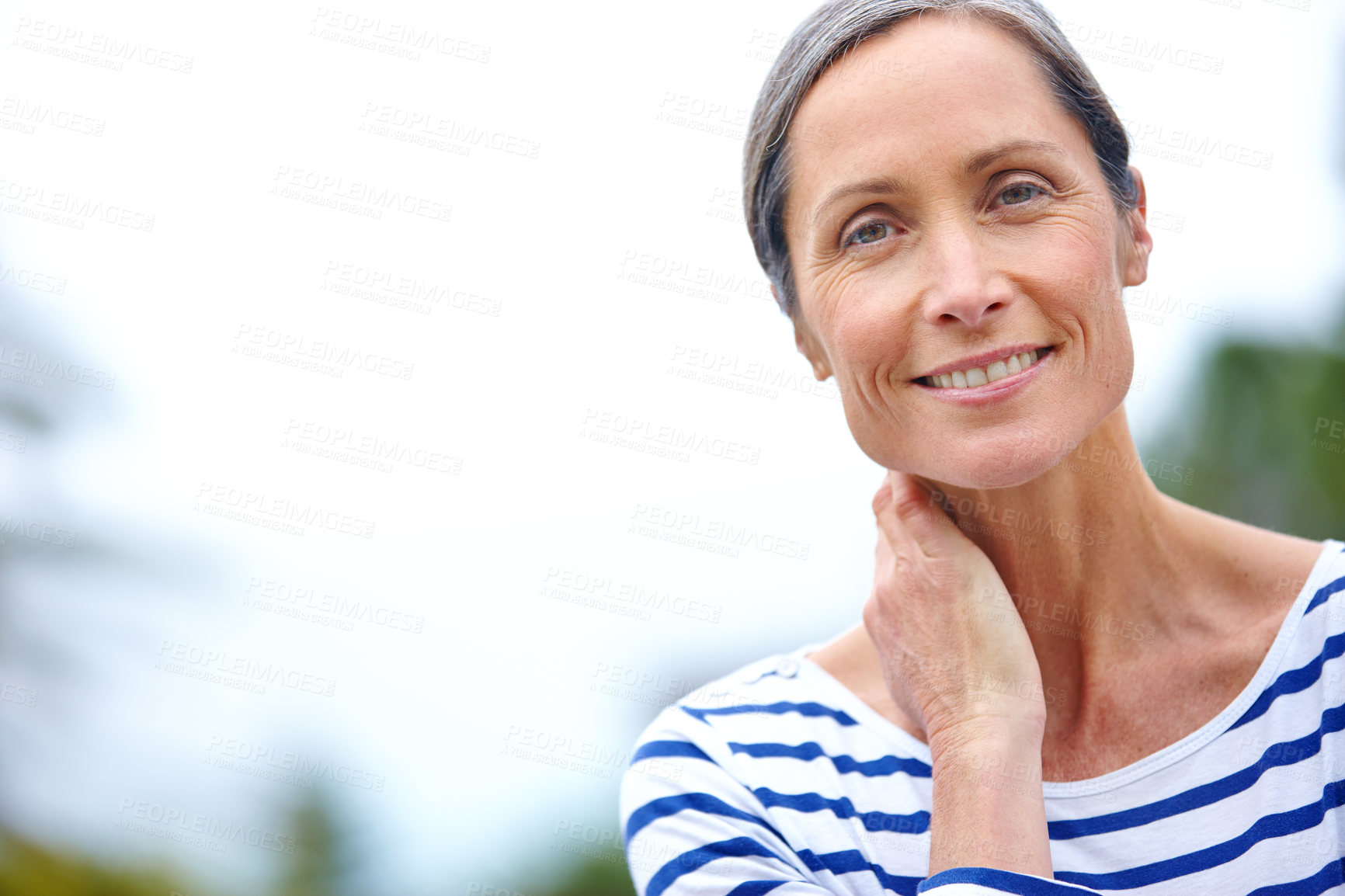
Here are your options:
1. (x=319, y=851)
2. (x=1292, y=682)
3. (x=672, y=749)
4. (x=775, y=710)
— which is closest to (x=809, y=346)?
(x=775, y=710)

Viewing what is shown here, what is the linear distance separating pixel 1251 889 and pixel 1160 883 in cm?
15

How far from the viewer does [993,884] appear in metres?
1.69

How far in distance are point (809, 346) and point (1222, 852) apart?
1.33m

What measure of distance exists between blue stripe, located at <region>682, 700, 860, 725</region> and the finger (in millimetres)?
412

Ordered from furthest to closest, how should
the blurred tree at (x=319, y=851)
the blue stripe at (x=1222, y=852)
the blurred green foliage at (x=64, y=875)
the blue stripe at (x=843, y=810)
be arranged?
the blurred tree at (x=319, y=851) → the blurred green foliage at (x=64, y=875) → the blue stripe at (x=843, y=810) → the blue stripe at (x=1222, y=852)

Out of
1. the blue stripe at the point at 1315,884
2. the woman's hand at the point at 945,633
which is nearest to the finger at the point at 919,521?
the woman's hand at the point at 945,633

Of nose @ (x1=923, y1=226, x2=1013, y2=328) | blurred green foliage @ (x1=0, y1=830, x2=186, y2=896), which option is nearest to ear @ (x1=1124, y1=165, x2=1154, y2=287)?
nose @ (x1=923, y1=226, x2=1013, y2=328)

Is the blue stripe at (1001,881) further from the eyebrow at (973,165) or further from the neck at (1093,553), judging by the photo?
the eyebrow at (973,165)

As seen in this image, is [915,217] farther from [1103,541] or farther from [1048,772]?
[1048,772]

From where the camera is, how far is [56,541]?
949 cm

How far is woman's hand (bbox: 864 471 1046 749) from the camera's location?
198 cm

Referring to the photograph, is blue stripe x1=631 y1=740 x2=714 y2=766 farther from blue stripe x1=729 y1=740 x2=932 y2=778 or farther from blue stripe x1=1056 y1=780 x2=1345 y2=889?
blue stripe x1=1056 y1=780 x2=1345 y2=889

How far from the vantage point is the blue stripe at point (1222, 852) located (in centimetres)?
181

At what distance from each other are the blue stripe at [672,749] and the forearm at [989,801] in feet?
1.65
